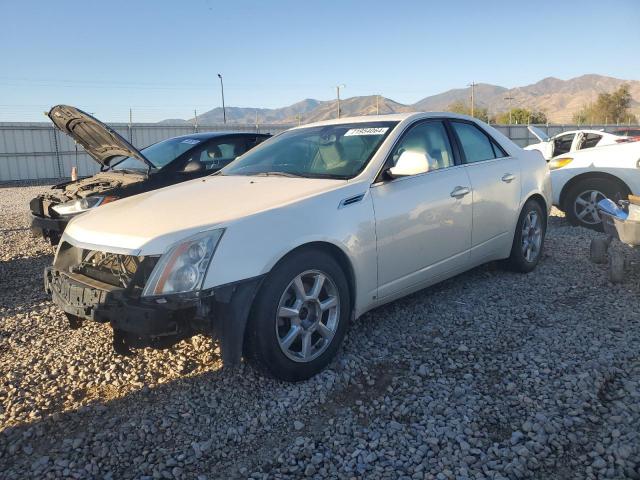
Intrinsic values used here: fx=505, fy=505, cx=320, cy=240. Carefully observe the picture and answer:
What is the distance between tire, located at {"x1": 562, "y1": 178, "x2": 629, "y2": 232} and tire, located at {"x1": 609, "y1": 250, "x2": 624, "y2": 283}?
116 inches

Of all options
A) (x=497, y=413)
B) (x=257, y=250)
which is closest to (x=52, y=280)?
(x=257, y=250)

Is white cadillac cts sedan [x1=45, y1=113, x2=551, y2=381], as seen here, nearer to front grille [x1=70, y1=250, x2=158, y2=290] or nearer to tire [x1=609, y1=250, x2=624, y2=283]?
front grille [x1=70, y1=250, x2=158, y2=290]

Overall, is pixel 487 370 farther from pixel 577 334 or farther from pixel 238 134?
pixel 238 134

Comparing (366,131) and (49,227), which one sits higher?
(366,131)

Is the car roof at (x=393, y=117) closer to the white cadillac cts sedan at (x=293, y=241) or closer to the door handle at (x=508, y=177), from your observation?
the white cadillac cts sedan at (x=293, y=241)

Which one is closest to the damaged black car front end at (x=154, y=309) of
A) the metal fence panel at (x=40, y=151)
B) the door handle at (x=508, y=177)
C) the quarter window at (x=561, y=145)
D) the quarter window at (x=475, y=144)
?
the quarter window at (x=475, y=144)

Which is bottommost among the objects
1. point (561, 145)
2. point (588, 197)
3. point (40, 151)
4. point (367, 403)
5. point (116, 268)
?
point (367, 403)

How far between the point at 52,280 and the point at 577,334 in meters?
3.63

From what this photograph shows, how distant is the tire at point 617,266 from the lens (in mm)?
4734

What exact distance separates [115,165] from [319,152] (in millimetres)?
4340

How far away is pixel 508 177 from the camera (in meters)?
4.73

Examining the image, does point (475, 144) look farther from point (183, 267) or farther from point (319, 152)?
point (183, 267)

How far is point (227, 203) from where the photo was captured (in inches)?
125

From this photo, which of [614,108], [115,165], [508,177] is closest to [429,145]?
[508,177]
